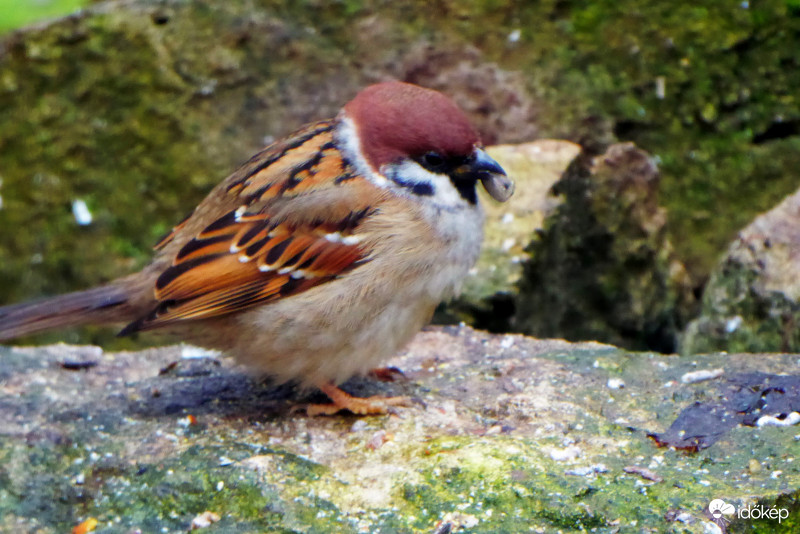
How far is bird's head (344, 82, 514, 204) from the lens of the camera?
3.54 m

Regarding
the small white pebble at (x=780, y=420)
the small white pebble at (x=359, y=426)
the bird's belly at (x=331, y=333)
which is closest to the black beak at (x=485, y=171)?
the bird's belly at (x=331, y=333)

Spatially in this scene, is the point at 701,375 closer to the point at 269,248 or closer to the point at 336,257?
the point at 336,257

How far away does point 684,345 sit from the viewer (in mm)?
4656

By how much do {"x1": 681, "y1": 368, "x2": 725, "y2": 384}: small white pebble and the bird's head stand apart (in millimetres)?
953

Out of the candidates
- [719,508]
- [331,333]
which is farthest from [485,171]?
[719,508]

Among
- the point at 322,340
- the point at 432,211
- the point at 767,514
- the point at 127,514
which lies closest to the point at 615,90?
the point at 432,211

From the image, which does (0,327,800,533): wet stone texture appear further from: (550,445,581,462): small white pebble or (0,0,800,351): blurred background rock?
(0,0,800,351): blurred background rock

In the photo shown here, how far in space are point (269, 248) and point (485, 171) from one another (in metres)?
0.83

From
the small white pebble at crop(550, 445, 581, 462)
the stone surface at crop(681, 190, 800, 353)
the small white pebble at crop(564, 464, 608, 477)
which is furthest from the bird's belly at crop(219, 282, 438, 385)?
the stone surface at crop(681, 190, 800, 353)

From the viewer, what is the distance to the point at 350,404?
3.69 m

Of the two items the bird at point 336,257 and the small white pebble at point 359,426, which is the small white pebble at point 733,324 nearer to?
the bird at point 336,257

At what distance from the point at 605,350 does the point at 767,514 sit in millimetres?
1329

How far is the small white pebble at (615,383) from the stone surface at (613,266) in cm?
129

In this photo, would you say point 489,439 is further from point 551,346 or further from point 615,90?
point 615,90
